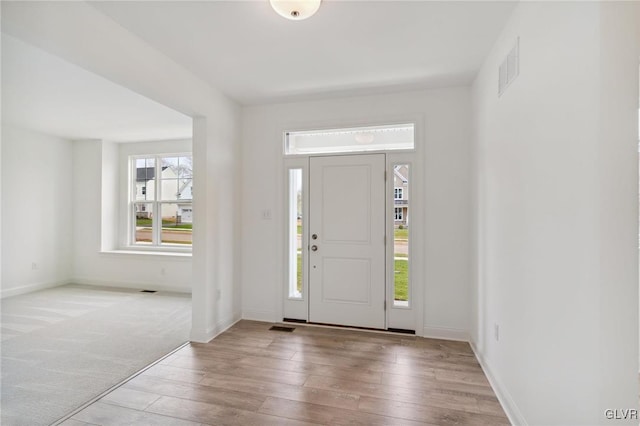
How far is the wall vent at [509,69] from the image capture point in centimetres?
198

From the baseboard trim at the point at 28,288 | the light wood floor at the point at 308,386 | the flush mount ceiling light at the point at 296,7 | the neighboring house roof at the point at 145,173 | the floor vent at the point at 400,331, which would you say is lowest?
the light wood floor at the point at 308,386

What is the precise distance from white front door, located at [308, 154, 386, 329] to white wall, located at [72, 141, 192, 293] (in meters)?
3.17

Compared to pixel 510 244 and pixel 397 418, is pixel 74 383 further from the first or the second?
pixel 510 244

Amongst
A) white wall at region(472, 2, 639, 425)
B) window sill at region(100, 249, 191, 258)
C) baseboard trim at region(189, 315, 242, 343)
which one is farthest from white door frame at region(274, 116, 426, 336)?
window sill at region(100, 249, 191, 258)

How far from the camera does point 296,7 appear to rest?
5.98 ft

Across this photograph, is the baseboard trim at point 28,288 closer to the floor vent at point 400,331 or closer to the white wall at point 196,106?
the white wall at point 196,106

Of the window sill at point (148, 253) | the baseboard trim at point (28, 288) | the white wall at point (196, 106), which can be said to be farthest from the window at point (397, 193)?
the baseboard trim at point (28, 288)

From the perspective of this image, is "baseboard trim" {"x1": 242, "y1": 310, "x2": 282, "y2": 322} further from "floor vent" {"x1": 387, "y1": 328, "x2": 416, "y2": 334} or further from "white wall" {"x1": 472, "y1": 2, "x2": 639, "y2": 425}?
"white wall" {"x1": 472, "y1": 2, "x2": 639, "y2": 425}

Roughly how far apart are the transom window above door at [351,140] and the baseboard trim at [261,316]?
2016mm

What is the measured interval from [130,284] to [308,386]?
455cm

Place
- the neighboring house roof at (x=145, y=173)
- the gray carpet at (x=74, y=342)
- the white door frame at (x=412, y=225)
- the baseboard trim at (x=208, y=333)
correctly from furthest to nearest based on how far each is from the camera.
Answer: the neighboring house roof at (x=145, y=173), the white door frame at (x=412, y=225), the baseboard trim at (x=208, y=333), the gray carpet at (x=74, y=342)

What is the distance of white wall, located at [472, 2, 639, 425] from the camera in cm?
116

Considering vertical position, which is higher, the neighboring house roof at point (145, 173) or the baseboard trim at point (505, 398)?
the neighboring house roof at point (145, 173)

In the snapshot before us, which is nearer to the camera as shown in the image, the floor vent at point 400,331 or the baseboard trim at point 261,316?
the floor vent at point 400,331
